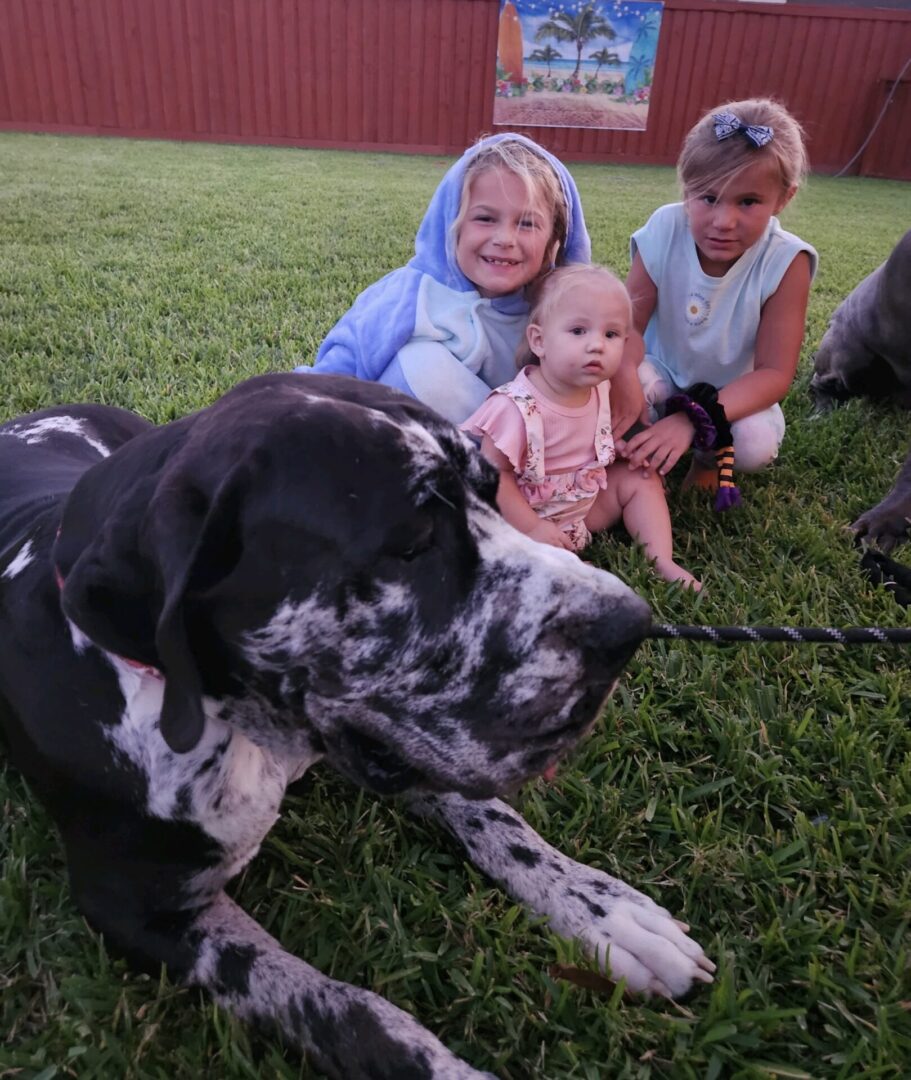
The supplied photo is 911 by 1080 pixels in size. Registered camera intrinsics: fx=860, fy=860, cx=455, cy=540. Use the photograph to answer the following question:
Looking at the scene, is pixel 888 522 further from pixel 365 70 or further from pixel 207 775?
pixel 365 70

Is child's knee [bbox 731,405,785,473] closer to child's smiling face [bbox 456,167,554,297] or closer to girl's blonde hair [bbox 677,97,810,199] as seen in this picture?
girl's blonde hair [bbox 677,97,810,199]

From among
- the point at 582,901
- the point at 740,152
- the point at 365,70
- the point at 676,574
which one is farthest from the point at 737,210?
the point at 365,70

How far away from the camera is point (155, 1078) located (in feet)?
5.33

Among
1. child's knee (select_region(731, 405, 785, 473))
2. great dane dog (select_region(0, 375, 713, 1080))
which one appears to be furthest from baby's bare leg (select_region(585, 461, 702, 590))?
great dane dog (select_region(0, 375, 713, 1080))

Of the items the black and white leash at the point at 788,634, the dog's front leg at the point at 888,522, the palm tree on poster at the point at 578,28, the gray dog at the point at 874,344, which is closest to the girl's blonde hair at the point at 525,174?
the dog's front leg at the point at 888,522

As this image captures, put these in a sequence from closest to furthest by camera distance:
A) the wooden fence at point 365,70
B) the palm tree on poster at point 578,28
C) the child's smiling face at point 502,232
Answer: the child's smiling face at point 502,232 → the palm tree on poster at point 578,28 → the wooden fence at point 365,70

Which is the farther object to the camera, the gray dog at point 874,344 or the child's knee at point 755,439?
the gray dog at point 874,344

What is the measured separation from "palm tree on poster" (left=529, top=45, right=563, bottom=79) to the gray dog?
15.2 meters

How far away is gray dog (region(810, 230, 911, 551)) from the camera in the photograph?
4754 mm

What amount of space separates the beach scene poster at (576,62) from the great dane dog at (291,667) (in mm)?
18572

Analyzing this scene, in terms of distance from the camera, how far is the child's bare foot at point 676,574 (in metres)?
3.10

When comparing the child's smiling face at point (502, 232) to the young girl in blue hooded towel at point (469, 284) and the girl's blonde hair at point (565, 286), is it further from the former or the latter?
the girl's blonde hair at point (565, 286)

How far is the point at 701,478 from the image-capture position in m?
3.89

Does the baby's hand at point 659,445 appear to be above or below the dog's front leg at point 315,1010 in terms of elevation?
above
